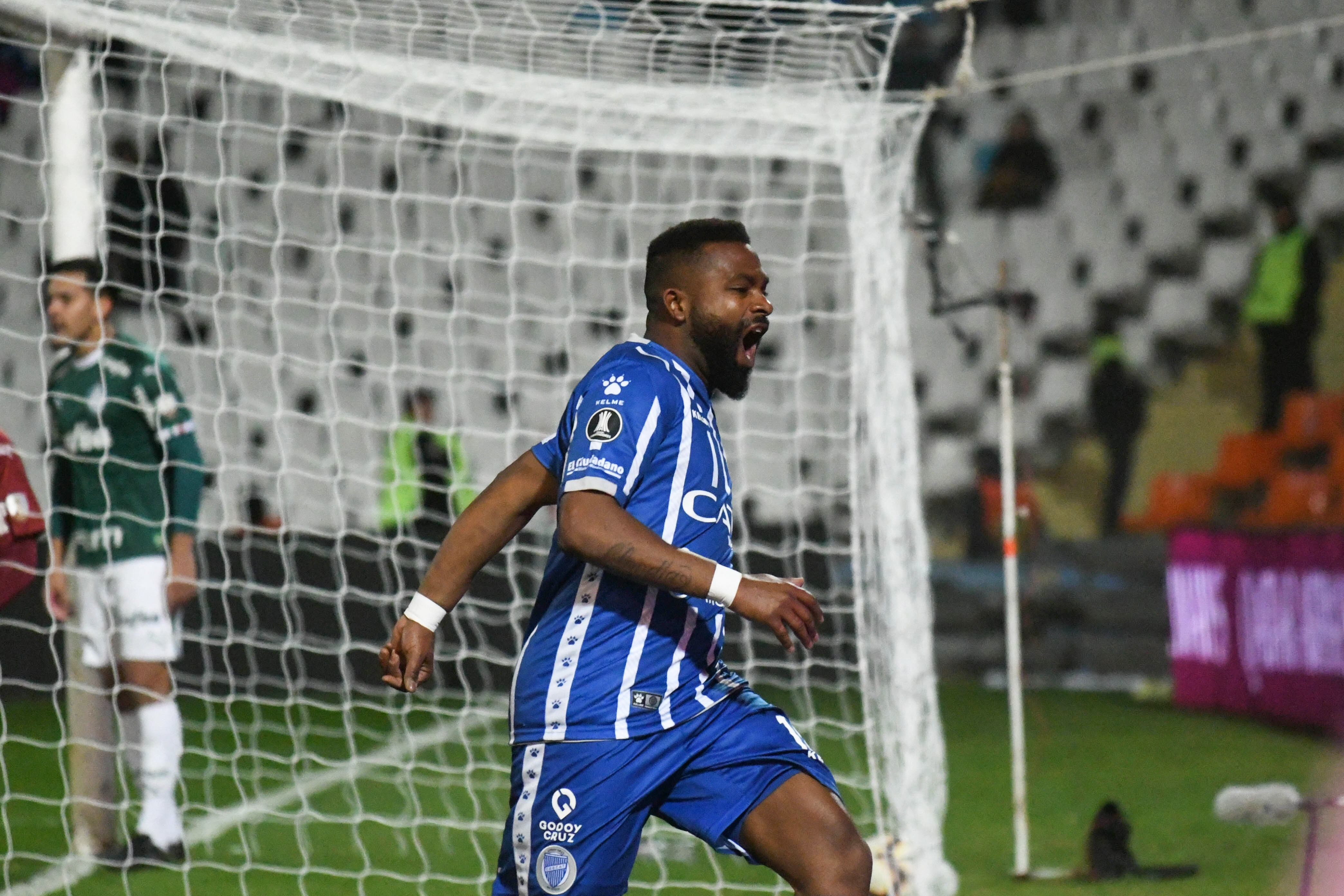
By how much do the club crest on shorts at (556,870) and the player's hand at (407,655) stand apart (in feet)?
1.35

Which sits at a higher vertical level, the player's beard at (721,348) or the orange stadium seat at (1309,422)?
the player's beard at (721,348)

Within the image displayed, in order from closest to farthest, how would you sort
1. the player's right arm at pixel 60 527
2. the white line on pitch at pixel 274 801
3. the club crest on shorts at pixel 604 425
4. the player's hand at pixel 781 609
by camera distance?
the player's hand at pixel 781 609 → the club crest on shorts at pixel 604 425 → the white line on pitch at pixel 274 801 → the player's right arm at pixel 60 527

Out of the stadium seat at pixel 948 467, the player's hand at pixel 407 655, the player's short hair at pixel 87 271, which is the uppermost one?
the player's short hair at pixel 87 271

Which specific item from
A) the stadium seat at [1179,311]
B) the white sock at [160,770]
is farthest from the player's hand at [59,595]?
the stadium seat at [1179,311]

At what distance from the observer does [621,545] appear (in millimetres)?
2750

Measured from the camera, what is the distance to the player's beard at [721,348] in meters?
3.05

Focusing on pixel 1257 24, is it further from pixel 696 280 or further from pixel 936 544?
pixel 696 280

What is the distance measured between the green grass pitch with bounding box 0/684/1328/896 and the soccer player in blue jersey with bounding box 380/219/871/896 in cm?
212

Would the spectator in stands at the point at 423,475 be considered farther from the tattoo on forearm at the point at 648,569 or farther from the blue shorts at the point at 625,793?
the tattoo on forearm at the point at 648,569

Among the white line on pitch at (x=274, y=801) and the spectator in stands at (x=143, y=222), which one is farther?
the spectator in stands at (x=143, y=222)

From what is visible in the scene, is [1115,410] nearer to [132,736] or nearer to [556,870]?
[132,736]

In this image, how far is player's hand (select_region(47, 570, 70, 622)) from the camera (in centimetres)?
534

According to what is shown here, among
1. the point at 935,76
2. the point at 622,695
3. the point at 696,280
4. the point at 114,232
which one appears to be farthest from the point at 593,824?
the point at 935,76

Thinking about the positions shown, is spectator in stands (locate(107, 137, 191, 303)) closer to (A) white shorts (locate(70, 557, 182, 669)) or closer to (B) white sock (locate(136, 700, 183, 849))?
(A) white shorts (locate(70, 557, 182, 669))
